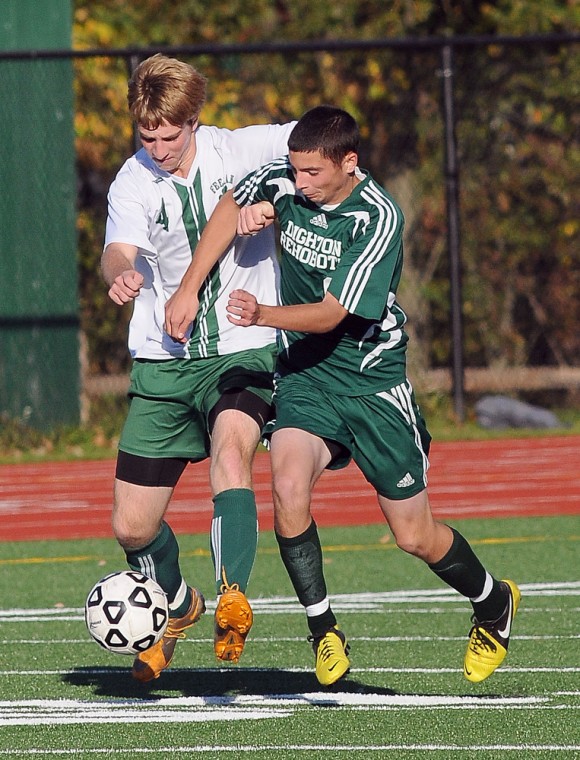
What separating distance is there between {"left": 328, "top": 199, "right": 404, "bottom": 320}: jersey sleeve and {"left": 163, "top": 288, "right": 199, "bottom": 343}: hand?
53cm

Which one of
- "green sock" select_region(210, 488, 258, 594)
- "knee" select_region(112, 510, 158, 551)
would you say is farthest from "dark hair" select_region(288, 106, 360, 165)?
"knee" select_region(112, 510, 158, 551)

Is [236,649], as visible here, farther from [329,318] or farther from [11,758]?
[329,318]

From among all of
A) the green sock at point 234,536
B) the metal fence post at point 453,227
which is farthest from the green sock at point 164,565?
the metal fence post at point 453,227

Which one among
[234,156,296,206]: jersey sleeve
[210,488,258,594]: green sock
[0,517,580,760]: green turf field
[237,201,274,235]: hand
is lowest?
[0,517,580,760]: green turf field

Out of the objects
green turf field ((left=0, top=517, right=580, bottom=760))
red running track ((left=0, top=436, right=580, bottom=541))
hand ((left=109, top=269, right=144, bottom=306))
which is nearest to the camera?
green turf field ((left=0, top=517, right=580, bottom=760))

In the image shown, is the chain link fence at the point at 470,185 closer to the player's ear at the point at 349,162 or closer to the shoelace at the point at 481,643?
the shoelace at the point at 481,643

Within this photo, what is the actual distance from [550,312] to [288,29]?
15.8 feet

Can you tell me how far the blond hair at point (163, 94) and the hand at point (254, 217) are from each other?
1.36ft

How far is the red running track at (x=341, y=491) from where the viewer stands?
1080 cm

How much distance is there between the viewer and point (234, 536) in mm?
5348

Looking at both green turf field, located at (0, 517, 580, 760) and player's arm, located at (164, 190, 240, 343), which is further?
player's arm, located at (164, 190, 240, 343)

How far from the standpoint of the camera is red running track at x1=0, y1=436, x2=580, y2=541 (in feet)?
35.4

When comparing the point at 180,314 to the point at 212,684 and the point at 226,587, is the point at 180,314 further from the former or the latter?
the point at 212,684

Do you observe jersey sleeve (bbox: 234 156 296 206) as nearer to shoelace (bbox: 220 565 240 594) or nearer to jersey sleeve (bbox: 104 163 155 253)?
jersey sleeve (bbox: 104 163 155 253)
